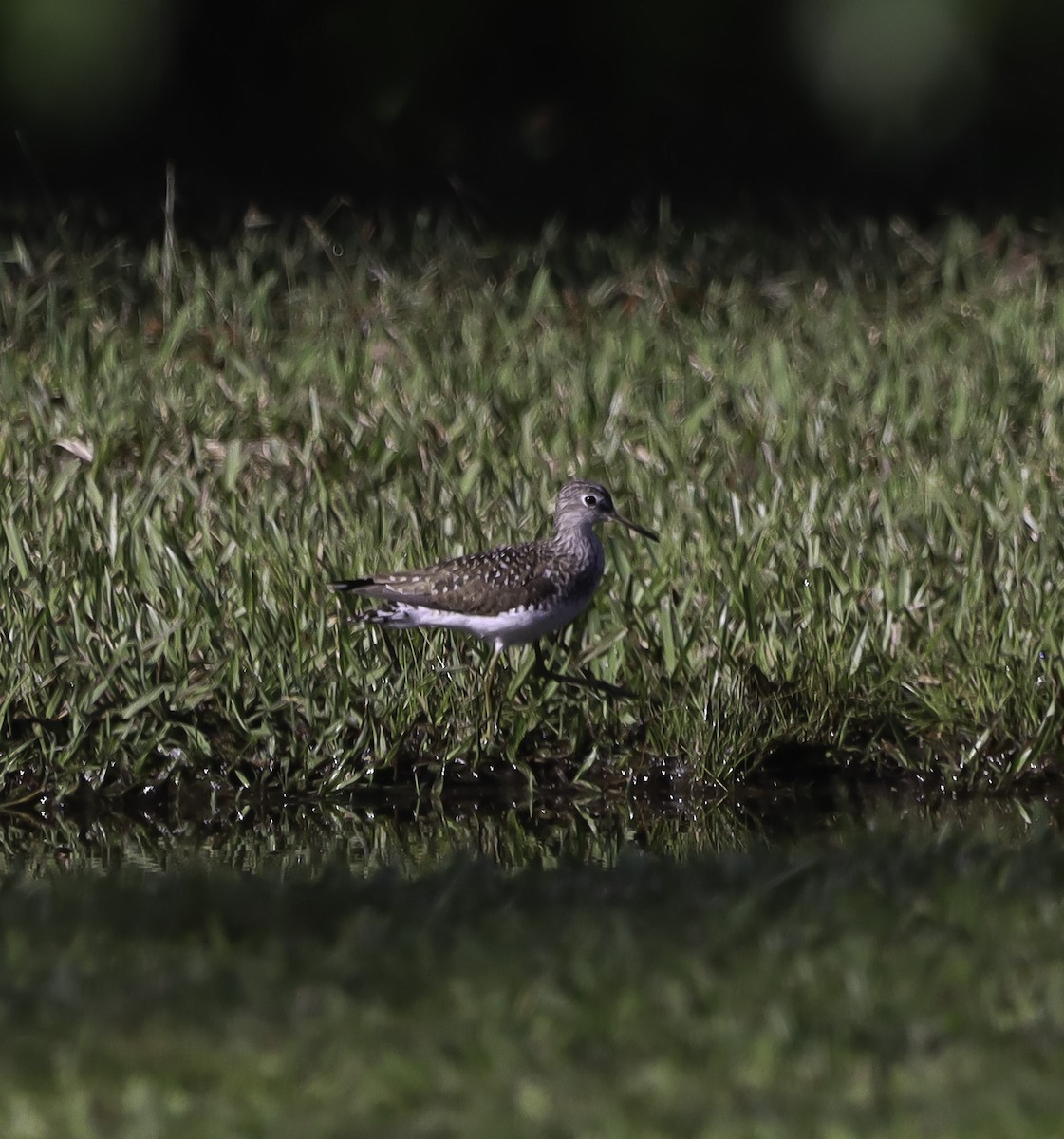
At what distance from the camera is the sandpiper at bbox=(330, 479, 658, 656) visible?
6395 millimetres

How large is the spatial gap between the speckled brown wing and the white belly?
0.02 metres

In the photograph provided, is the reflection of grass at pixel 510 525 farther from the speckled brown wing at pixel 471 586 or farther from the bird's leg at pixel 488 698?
the speckled brown wing at pixel 471 586

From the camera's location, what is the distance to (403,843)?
6.13 meters

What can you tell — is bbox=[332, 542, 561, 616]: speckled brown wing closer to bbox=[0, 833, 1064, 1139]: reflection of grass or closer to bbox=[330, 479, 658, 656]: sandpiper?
bbox=[330, 479, 658, 656]: sandpiper

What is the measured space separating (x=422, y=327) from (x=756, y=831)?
178 inches

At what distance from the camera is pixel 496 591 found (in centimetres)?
641

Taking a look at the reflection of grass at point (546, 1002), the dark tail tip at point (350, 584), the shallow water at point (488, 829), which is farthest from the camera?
the dark tail tip at point (350, 584)

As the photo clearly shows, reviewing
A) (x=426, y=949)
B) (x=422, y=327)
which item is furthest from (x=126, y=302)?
(x=426, y=949)

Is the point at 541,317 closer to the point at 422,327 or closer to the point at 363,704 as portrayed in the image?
the point at 422,327

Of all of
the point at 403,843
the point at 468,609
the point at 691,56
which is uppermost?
the point at 691,56

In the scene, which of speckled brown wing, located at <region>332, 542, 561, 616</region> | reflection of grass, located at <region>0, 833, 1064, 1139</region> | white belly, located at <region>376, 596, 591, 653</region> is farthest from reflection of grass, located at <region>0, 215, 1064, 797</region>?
reflection of grass, located at <region>0, 833, 1064, 1139</region>

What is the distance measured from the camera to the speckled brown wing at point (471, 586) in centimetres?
639

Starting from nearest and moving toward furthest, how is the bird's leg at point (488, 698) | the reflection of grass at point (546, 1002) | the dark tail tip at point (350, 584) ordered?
the reflection of grass at point (546, 1002) < the dark tail tip at point (350, 584) < the bird's leg at point (488, 698)

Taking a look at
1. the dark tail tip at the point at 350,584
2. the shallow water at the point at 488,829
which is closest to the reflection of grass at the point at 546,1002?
the shallow water at the point at 488,829
